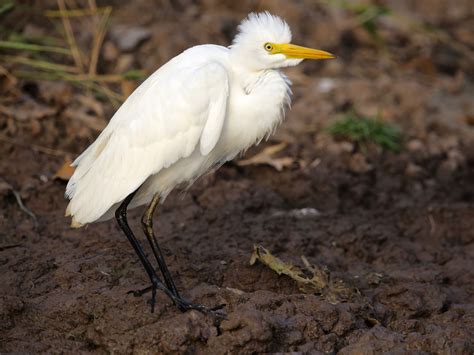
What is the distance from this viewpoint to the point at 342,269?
5.22 metres

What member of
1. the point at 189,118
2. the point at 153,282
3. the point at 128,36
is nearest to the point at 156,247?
the point at 153,282

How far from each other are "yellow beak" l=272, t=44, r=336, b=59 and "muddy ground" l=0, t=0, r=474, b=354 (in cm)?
124

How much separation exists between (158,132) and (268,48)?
77cm

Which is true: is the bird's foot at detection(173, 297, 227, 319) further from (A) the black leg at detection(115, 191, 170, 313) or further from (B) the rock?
(B) the rock

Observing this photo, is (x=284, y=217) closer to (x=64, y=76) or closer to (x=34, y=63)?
(x=64, y=76)

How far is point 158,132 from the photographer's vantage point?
4391 mm

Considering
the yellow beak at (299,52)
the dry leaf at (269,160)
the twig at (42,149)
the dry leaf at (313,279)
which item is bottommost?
the dry leaf at (269,160)

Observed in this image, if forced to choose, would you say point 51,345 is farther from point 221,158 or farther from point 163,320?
point 221,158

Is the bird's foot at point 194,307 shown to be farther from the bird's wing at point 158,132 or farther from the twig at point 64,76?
the twig at point 64,76

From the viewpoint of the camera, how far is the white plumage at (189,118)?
14.3 ft

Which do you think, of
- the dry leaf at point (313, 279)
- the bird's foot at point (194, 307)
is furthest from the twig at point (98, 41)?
the bird's foot at point (194, 307)

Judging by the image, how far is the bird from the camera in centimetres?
434

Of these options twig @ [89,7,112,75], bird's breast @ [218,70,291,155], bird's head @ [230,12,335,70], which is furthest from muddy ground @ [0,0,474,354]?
bird's head @ [230,12,335,70]

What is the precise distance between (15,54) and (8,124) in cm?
103
